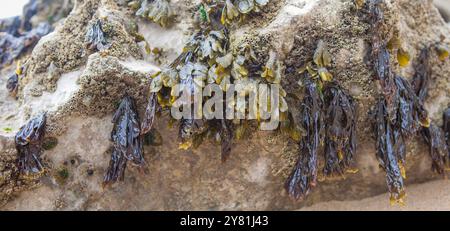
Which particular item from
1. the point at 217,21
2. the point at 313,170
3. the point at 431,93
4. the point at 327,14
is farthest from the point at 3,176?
the point at 431,93

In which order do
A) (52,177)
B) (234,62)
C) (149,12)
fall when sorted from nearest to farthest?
A: (234,62)
(52,177)
(149,12)

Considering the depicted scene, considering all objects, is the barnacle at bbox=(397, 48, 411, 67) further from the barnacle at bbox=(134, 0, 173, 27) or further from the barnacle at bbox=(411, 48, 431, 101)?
the barnacle at bbox=(134, 0, 173, 27)

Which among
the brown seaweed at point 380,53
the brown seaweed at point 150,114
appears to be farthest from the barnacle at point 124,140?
the brown seaweed at point 380,53

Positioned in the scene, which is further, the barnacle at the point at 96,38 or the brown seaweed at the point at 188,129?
the barnacle at the point at 96,38

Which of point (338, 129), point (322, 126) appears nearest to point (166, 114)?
point (322, 126)

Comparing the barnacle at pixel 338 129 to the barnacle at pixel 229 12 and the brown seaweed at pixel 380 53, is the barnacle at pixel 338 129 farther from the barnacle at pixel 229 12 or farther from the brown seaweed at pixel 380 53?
the barnacle at pixel 229 12

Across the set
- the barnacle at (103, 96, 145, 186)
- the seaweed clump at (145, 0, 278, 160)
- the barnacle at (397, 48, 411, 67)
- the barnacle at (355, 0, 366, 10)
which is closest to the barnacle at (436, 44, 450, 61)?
the barnacle at (397, 48, 411, 67)
